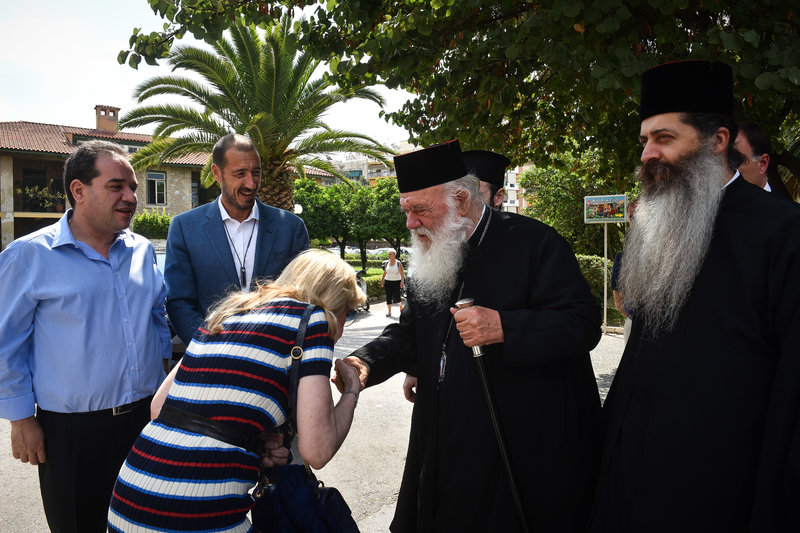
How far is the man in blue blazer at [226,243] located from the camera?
9.70 feet

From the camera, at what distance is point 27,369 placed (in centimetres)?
247

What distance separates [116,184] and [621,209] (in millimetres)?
8981

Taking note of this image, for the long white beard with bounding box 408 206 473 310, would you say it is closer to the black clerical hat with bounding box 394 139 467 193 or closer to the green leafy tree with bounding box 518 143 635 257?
the black clerical hat with bounding box 394 139 467 193

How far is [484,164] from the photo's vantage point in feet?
16.9

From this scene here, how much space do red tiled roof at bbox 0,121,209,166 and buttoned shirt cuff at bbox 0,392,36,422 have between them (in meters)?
27.0

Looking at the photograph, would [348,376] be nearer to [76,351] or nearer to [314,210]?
[76,351]

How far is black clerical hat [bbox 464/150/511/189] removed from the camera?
5129 mm

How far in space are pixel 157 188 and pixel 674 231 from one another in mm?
35077

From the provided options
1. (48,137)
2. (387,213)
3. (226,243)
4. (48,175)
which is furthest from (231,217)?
(48,137)

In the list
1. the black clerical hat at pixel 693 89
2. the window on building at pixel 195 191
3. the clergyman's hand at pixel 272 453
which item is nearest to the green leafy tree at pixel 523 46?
the black clerical hat at pixel 693 89

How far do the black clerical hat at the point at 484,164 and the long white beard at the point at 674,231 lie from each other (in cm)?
310

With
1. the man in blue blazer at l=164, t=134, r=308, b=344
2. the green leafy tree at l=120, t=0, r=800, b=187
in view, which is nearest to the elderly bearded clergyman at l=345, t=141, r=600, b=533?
the man in blue blazer at l=164, t=134, r=308, b=344

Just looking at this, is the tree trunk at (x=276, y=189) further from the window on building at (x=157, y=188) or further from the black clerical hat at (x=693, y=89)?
the window on building at (x=157, y=188)

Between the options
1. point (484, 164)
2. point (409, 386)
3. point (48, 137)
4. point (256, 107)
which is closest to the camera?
point (409, 386)
